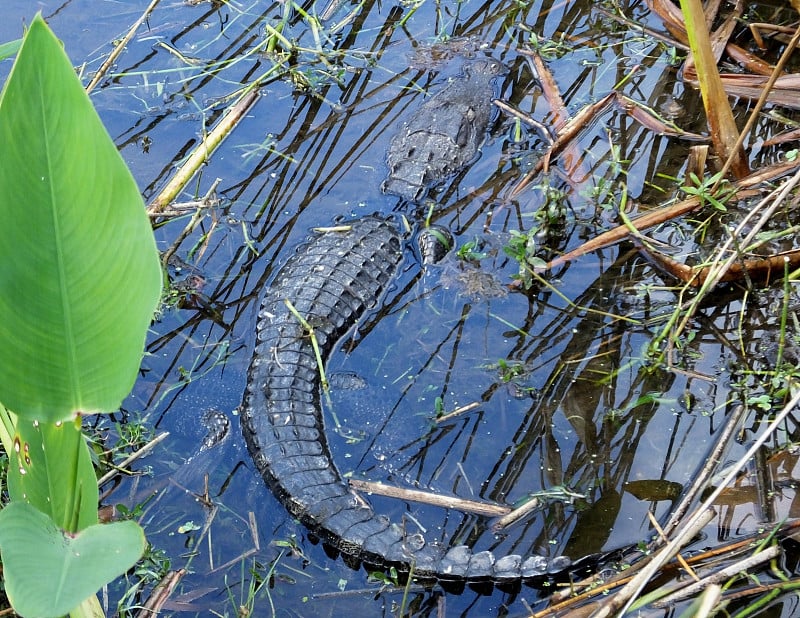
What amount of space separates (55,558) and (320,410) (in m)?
1.77

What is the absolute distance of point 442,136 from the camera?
4.34 metres

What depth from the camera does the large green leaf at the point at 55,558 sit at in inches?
50.9

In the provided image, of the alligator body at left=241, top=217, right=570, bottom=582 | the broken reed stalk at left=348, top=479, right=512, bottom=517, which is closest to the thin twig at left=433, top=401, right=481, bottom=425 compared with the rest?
the broken reed stalk at left=348, top=479, right=512, bottom=517

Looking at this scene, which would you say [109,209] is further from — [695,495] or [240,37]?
[240,37]

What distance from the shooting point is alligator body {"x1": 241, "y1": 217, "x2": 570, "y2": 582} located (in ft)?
8.17

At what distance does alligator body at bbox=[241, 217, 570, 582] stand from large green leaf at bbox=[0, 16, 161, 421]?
1.37 metres

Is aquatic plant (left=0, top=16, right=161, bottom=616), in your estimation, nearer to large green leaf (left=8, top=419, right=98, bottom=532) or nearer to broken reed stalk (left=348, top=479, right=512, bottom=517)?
large green leaf (left=8, top=419, right=98, bottom=532)

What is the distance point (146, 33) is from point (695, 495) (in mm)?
4229

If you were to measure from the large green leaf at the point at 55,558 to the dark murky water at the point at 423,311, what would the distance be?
1160 millimetres

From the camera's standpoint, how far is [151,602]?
7.94ft

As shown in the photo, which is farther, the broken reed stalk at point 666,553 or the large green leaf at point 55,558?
the broken reed stalk at point 666,553

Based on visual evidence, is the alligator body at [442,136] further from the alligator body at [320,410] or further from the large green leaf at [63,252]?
the large green leaf at [63,252]

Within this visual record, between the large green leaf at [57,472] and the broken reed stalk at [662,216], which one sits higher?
the broken reed stalk at [662,216]

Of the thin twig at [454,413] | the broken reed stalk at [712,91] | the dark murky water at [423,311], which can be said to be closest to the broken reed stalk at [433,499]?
the dark murky water at [423,311]
